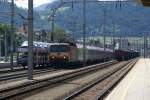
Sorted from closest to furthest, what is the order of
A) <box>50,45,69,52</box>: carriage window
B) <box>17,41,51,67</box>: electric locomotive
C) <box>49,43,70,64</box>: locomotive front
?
<box>17,41,51,67</box>: electric locomotive < <box>49,43,70,64</box>: locomotive front < <box>50,45,69,52</box>: carriage window

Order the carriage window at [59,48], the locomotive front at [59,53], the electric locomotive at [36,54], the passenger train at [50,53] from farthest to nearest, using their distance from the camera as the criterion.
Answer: the carriage window at [59,48] < the locomotive front at [59,53] < the passenger train at [50,53] < the electric locomotive at [36,54]

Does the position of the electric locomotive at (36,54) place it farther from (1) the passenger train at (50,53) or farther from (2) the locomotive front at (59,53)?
(2) the locomotive front at (59,53)

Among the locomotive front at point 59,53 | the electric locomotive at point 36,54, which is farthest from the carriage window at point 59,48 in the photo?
the electric locomotive at point 36,54

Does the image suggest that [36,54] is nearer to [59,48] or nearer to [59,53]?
[59,53]

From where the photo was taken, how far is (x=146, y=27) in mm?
190875

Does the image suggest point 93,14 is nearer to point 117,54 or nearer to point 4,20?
point 4,20

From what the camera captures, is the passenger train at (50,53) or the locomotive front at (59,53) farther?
the locomotive front at (59,53)

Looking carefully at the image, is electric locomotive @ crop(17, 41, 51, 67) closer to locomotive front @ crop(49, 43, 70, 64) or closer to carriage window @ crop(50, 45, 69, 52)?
carriage window @ crop(50, 45, 69, 52)

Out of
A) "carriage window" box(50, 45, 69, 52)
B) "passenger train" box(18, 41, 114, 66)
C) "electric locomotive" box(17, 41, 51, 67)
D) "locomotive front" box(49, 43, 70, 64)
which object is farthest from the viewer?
"carriage window" box(50, 45, 69, 52)

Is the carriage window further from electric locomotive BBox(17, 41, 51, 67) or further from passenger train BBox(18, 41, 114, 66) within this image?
electric locomotive BBox(17, 41, 51, 67)

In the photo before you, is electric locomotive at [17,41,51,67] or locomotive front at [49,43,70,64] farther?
locomotive front at [49,43,70,64]

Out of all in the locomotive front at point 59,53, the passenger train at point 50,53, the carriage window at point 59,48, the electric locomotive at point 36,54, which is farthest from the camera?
the carriage window at point 59,48

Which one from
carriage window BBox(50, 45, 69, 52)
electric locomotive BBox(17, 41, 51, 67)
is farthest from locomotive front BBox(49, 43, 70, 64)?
electric locomotive BBox(17, 41, 51, 67)

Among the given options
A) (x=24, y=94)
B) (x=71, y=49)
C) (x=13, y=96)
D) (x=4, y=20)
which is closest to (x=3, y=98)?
(x=13, y=96)
